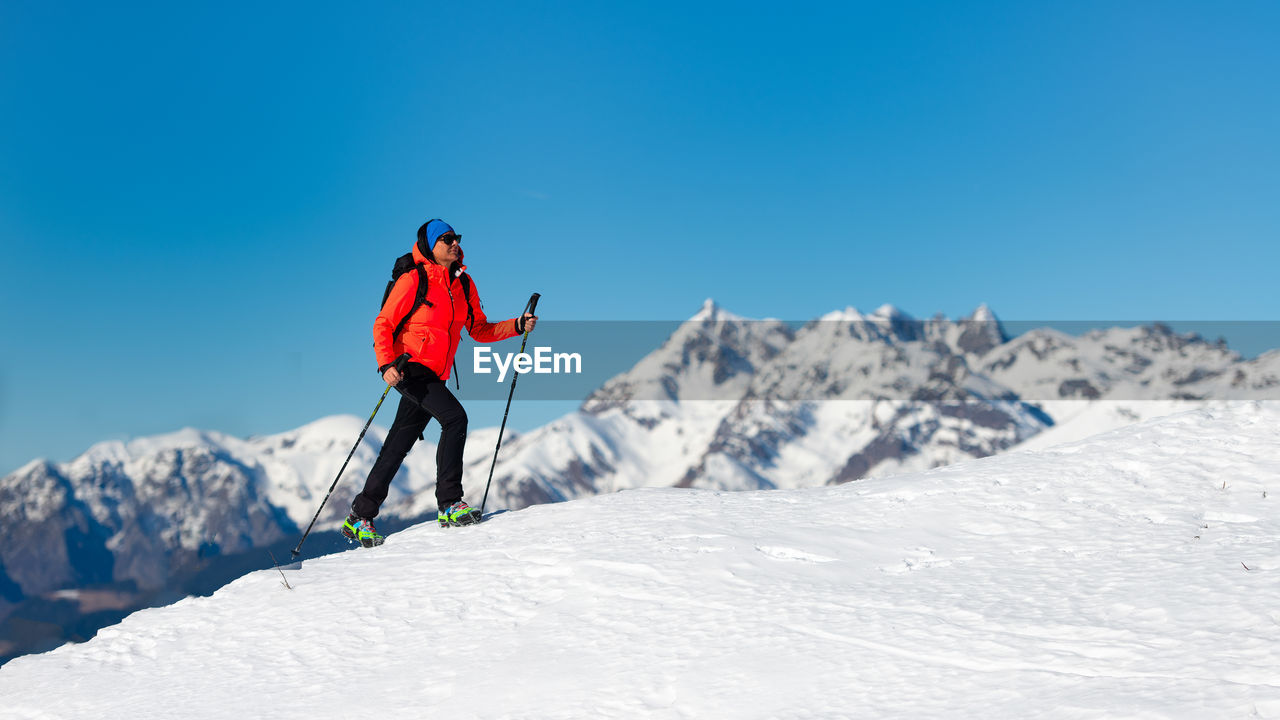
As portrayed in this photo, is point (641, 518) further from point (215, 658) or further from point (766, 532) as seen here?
point (215, 658)

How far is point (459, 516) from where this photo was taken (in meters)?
8.97

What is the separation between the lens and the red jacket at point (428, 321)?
8.93 meters

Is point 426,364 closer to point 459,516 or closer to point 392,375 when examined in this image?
point 392,375

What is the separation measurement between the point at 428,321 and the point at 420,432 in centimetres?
118

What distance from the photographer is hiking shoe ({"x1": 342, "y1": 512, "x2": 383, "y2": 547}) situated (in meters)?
8.85

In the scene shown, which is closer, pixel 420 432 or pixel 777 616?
pixel 777 616

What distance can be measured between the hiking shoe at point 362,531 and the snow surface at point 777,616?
0.68 meters

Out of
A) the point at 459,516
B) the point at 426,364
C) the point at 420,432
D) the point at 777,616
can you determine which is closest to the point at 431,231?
the point at 426,364

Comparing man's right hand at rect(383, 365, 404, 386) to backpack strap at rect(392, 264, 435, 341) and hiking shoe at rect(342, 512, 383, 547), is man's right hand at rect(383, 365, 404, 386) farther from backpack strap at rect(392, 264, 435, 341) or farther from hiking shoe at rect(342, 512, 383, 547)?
hiking shoe at rect(342, 512, 383, 547)

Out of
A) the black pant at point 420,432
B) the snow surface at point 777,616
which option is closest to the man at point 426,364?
the black pant at point 420,432

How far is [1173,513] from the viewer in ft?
23.3

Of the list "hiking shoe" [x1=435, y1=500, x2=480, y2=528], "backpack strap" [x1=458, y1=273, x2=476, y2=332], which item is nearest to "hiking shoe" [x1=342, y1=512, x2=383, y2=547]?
"hiking shoe" [x1=435, y1=500, x2=480, y2=528]

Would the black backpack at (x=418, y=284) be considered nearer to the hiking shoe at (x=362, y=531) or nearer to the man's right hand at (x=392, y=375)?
the man's right hand at (x=392, y=375)

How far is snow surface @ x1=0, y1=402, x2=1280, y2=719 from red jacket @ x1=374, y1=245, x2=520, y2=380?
1.90m
